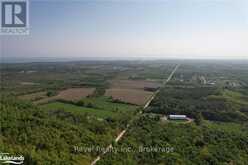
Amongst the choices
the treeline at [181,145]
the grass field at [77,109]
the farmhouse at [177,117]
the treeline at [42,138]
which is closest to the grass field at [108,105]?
the grass field at [77,109]

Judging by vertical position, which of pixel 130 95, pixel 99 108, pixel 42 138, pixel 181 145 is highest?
pixel 42 138

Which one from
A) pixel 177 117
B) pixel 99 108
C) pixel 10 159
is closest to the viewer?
pixel 10 159

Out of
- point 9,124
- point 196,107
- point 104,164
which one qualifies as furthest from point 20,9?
point 196,107

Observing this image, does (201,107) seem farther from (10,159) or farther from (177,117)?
(10,159)

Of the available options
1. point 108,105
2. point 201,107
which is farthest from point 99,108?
point 201,107

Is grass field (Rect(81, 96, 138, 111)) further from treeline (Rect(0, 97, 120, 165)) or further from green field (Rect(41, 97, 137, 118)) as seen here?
treeline (Rect(0, 97, 120, 165))

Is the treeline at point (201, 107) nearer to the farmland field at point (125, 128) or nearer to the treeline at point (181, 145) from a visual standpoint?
the farmland field at point (125, 128)

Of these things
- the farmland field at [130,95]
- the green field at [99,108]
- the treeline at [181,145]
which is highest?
the farmland field at [130,95]

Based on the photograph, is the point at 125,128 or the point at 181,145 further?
the point at 125,128
